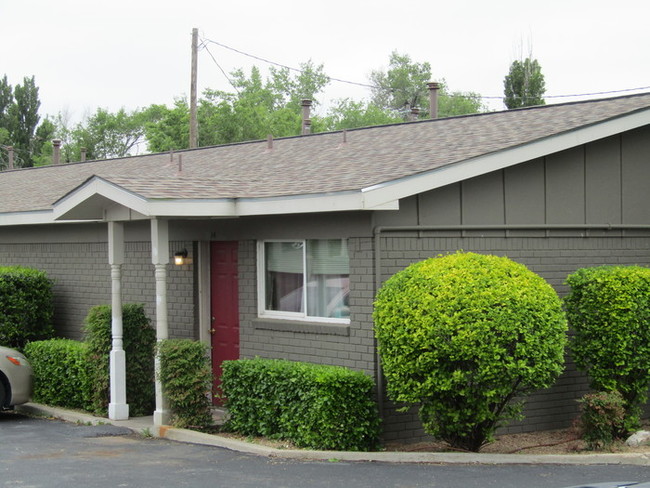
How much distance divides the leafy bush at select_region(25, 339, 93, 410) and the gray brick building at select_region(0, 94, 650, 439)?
1276mm

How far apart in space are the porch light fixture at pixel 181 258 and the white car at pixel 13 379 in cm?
255

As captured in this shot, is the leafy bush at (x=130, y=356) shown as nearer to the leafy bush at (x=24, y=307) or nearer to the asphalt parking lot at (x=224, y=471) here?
the asphalt parking lot at (x=224, y=471)

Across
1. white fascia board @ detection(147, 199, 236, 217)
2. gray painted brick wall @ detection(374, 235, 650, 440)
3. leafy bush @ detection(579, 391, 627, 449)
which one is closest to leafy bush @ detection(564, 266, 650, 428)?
leafy bush @ detection(579, 391, 627, 449)

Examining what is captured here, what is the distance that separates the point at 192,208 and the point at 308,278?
62.9 inches

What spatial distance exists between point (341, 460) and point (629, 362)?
3.42 metres

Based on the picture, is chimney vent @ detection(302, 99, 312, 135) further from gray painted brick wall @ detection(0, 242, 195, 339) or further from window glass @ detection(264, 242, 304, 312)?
window glass @ detection(264, 242, 304, 312)

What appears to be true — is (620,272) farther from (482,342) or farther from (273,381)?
(273,381)

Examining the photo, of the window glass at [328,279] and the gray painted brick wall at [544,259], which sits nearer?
the gray painted brick wall at [544,259]

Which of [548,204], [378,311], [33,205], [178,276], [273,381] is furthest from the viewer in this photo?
[33,205]

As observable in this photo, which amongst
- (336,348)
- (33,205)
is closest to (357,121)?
(33,205)

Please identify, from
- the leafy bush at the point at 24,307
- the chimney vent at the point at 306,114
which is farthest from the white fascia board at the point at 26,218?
the chimney vent at the point at 306,114

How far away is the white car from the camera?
12.6 m

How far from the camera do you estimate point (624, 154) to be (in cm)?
1209

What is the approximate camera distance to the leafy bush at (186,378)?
10.8 m
